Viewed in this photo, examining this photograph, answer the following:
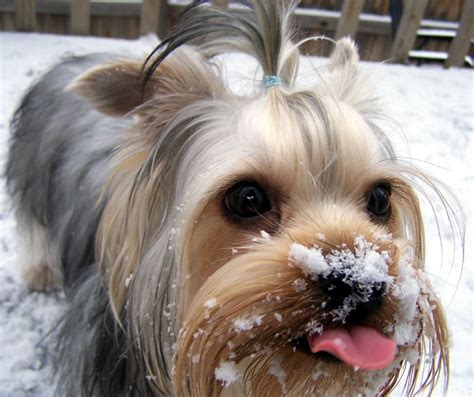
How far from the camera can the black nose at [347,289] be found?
3.65 ft

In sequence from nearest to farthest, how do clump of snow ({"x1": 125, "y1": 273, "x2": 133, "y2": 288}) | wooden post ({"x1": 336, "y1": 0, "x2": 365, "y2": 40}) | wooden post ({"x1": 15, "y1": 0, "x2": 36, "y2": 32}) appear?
clump of snow ({"x1": 125, "y1": 273, "x2": 133, "y2": 288})
wooden post ({"x1": 15, "y1": 0, "x2": 36, "y2": 32})
wooden post ({"x1": 336, "y1": 0, "x2": 365, "y2": 40})

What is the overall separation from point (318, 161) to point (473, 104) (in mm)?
3913

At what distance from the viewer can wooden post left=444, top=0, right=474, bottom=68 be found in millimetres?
5059

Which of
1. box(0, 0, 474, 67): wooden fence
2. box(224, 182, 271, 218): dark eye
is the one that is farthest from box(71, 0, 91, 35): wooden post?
box(224, 182, 271, 218): dark eye

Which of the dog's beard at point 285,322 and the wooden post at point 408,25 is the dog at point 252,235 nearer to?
the dog's beard at point 285,322

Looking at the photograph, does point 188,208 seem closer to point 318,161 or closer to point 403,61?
point 318,161

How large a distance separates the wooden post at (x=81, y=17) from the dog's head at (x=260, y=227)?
3447mm

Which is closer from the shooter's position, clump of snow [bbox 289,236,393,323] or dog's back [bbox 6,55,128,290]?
clump of snow [bbox 289,236,393,323]

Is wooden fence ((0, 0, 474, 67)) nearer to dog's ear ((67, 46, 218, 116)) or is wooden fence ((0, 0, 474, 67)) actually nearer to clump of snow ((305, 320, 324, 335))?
dog's ear ((67, 46, 218, 116))

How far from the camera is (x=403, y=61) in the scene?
5301 millimetres

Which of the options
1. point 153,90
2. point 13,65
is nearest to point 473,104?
point 13,65

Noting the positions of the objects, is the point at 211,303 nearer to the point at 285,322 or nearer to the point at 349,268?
the point at 285,322

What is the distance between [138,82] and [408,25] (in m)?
4.09

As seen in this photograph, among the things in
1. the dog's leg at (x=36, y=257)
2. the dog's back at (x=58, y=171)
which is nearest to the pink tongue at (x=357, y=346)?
the dog's back at (x=58, y=171)
